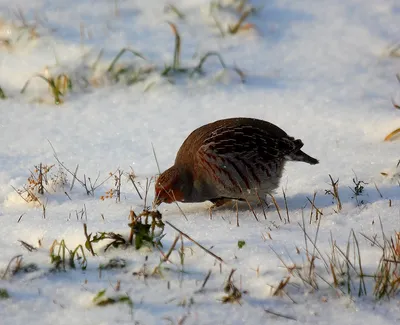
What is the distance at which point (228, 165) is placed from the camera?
414cm

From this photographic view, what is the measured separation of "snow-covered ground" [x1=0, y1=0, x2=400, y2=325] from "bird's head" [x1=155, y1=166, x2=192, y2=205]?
0.11m

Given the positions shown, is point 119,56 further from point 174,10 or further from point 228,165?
point 228,165

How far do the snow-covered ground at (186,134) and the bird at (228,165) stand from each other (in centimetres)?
13

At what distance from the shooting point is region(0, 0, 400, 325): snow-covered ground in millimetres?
3008

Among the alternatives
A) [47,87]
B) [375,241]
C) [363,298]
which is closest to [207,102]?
[47,87]

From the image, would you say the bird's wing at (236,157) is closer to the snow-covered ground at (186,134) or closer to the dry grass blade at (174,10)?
the snow-covered ground at (186,134)

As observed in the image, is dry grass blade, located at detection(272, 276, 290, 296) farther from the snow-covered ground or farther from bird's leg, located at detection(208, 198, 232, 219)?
bird's leg, located at detection(208, 198, 232, 219)

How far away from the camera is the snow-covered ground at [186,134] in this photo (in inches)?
118

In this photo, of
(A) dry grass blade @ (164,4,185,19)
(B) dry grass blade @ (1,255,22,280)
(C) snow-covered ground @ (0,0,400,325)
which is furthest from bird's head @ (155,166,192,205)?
(A) dry grass blade @ (164,4,185,19)

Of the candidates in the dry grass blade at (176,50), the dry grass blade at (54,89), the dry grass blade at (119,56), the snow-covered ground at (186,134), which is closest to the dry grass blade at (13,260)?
the snow-covered ground at (186,134)

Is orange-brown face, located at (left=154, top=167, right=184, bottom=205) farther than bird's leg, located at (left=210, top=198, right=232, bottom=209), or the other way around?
bird's leg, located at (left=210, top=198, right=232, bottom=209)

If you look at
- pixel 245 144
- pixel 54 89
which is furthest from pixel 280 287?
pixel 54 89

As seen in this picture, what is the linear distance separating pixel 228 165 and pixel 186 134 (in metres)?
1.58

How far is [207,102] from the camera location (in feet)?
20.1
